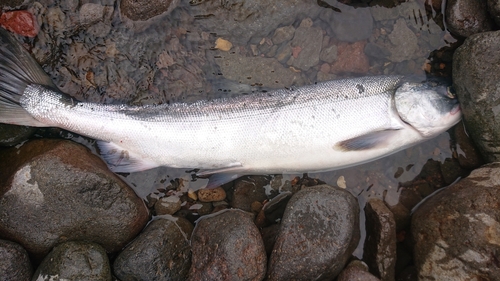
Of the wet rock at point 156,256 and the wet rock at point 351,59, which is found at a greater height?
the wet rock at point 351,59

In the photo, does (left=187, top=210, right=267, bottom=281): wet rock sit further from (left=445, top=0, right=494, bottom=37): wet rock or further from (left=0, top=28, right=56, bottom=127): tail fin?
(left=445, top=0, right=494, bottom=37): wet rock

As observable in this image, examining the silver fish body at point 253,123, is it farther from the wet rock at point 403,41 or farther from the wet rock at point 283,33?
the wet rock at point 283,33

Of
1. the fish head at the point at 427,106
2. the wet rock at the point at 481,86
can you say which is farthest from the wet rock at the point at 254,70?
the wet rock at the point at 481,86

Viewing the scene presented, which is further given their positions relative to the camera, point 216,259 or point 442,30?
point 442,30

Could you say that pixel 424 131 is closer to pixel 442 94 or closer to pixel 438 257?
pixel 442 94

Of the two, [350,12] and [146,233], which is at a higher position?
[350,12]

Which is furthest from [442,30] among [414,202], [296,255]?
[296,255]

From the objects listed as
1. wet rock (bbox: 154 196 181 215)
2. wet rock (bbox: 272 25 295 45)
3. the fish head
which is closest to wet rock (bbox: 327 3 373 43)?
wet rock (bbox: 272 25 295 45)
